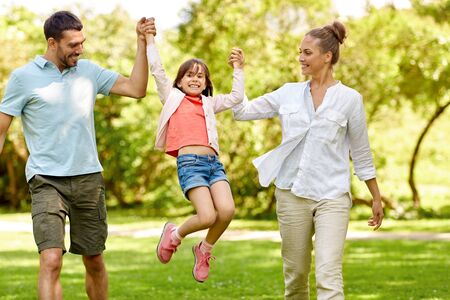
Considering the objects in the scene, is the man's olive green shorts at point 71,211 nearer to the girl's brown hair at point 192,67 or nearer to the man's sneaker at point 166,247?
the man's sneaker at point 166,247

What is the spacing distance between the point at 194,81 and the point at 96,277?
1.58 metres

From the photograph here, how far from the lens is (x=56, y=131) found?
6.04 metres

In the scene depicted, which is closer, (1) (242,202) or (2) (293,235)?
(2) (293,235)

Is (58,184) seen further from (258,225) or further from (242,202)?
(242,202)

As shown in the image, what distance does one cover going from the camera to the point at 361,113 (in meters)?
6.12

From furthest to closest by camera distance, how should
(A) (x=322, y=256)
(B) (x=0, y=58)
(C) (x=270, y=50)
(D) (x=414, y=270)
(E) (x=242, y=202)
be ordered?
(B) (x=0, y=58) → (E) (x=242, y=202) → (C) (x=270, y=50) → (D) (x=414, y=270) → (A) (x=322, y=256)

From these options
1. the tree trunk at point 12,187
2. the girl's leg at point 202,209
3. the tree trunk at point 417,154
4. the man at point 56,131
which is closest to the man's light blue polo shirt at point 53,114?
the man at point 56,131

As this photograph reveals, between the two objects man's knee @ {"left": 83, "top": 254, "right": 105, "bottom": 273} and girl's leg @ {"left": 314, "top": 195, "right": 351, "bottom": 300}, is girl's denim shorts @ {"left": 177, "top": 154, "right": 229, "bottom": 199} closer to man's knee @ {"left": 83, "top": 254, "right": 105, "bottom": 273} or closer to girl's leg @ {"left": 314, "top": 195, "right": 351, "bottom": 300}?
girl's leg @ {"left": 314, "top": 195, "right": 351, "bottom": 300}

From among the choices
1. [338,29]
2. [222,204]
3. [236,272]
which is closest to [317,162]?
[222,204]

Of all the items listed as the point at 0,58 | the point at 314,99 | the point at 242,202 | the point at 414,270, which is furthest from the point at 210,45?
the point at 314,99

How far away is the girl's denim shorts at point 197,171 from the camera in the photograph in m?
5.87

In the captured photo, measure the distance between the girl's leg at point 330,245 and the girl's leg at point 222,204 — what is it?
1.85 feet

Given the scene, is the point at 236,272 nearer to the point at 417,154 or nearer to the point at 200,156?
the point at 200,156

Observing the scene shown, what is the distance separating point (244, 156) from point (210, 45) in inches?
105
